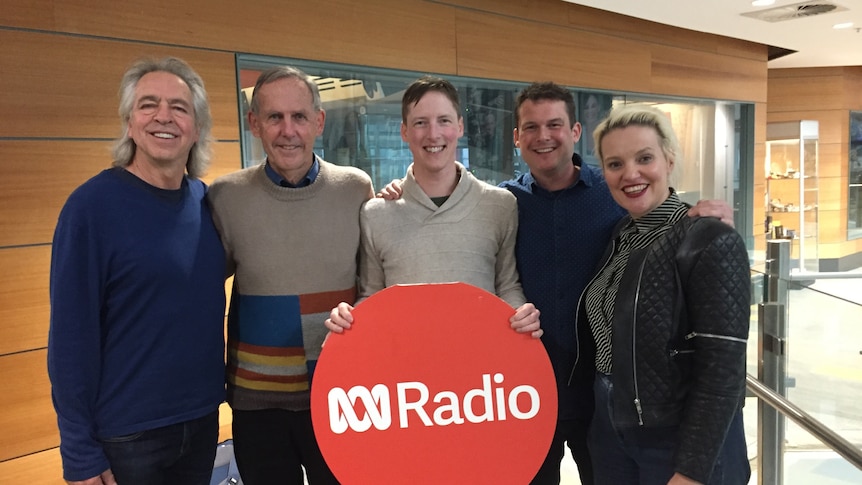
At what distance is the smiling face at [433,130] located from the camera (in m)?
1.79

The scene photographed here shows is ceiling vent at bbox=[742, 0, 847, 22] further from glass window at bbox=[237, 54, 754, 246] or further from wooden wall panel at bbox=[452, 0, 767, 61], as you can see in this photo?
glass window at bbox=[237, 54, 754, 246]

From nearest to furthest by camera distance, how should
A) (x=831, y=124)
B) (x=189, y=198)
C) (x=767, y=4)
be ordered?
(x=189, y=198)
(x=767, y=4)
(x=831, y=124)

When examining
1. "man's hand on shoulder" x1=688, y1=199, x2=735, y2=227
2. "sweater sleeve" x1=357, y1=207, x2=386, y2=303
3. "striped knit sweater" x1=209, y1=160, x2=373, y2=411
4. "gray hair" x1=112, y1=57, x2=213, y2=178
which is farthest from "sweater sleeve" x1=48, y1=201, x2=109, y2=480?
"man's hand on shoulder" x1=688, y1=199, x2=735, y2=227

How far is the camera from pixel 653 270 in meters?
1.43

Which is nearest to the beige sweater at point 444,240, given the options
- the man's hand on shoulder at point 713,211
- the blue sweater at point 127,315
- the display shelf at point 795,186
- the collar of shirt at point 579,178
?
the collar of shirt at point 579,178

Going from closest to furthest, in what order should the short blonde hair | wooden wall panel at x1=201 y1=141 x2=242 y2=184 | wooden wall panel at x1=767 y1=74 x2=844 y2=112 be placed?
the short blonde hair, wooden wall panel at x1=201 y1=141 x2=242 y2=184, wooden wall panel at x1=767 y1=74 x2=844 y2=112

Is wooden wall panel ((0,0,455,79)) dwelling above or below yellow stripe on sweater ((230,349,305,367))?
above

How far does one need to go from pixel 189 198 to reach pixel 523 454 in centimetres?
116

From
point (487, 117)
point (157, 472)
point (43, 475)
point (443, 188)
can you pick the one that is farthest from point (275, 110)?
point (487, 117)

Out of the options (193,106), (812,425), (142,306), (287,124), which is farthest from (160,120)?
(812,425)

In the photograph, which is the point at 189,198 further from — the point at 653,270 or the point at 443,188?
the point at 653,270

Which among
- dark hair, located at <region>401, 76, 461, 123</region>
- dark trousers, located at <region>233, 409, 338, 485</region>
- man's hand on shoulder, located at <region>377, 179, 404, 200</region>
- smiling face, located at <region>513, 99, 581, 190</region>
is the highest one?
dark hair, located at <region>401, 76, 461, 123</region>

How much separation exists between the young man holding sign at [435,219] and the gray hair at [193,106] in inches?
21.0

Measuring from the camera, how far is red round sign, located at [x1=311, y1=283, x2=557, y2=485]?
1461 mm
